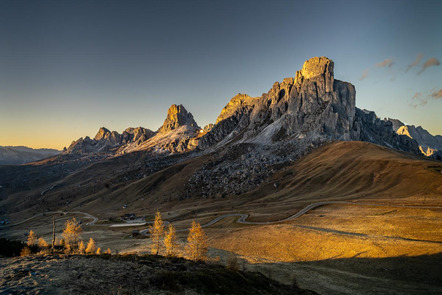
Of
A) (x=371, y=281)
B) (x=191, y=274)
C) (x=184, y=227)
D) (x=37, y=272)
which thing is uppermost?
(x=37, y=272)

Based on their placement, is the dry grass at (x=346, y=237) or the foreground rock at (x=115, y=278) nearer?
the foreground rock at (x=115, y=278)

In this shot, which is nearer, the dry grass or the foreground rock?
the foreground rock

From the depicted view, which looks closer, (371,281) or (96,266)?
(96,266)

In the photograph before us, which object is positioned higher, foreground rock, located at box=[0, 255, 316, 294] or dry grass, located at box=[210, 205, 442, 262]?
foreground rock, located at box=[0, 255, 316, 294]

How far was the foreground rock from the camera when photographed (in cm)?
2128

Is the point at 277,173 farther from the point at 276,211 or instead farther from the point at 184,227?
the point at 184,227

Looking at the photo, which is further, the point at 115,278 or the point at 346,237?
the point at 346,237

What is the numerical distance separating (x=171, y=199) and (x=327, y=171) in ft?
389

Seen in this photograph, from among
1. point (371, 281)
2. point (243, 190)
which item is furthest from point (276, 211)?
point (371, 281)

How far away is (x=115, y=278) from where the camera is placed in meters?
24.7

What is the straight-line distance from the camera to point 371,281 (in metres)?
37.8

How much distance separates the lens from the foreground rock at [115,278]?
21.3 meters

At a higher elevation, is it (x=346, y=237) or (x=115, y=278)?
(x=115, y=278)

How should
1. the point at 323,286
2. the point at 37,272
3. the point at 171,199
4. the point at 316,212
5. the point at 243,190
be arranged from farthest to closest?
1. the point at 171,199
2. the point at 243,190
3. the point at 316,212
4. the point at 323,286
5. the point at 37,272
